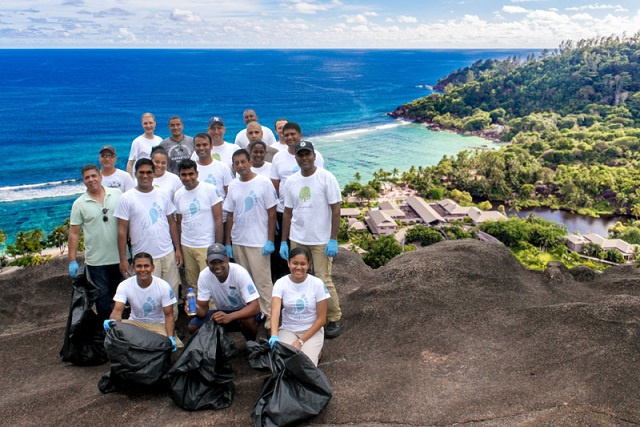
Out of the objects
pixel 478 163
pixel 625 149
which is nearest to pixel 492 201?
pixel 478 163

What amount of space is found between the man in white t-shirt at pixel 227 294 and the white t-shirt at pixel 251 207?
2.84 ft

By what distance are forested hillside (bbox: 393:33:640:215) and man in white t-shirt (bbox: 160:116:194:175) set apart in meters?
40.4

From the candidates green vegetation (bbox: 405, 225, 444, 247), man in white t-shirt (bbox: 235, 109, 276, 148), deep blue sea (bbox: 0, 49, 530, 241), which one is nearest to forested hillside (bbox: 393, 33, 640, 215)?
deep blue sea (bbox: 0, 49, 530, 241)

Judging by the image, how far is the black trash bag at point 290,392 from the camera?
4.52 m

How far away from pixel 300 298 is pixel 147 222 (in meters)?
2.23

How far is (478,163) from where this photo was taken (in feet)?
166

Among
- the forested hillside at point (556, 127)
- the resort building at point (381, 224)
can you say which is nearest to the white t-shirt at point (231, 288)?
the resort building at point (381, 224)

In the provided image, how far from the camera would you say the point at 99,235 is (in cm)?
634

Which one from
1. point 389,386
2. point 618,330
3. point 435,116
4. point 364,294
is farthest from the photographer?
point 435,116

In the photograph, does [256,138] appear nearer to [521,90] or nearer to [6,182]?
[6,182]

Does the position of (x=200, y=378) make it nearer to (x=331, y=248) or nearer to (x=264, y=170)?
(x=331, y=248)

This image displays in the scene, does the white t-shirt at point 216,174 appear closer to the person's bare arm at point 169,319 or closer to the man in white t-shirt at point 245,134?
the man in white t-shirt at point 245,134

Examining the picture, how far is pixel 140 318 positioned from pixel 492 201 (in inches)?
1763

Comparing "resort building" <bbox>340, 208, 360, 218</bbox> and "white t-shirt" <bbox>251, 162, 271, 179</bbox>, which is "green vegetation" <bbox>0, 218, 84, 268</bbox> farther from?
"white t-shirt" <bbox>251, 162, 271, 179</bbox>
